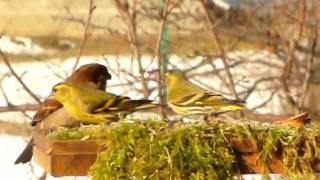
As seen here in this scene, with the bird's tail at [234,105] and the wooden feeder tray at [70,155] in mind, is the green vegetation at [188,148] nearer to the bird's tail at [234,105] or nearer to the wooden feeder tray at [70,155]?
the wooden feeder tray at [70,155]

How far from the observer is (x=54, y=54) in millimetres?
5953

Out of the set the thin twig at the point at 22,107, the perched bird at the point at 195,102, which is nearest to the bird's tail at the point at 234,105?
the perched bird at the point at 195,102

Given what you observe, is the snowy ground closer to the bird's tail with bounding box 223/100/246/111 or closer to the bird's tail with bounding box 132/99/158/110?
the bird's tail with bounding box 223/100/246/111

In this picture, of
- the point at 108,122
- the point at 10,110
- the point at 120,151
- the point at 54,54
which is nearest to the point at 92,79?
the point at 108,122

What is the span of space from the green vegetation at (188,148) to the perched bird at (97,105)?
0.22 meters

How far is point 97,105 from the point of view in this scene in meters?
2.62

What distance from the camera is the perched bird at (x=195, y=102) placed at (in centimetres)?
266

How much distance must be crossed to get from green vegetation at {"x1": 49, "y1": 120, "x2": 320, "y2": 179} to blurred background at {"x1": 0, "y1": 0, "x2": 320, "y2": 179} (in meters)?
3.14

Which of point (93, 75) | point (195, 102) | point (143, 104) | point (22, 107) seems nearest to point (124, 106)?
point (143, 104)

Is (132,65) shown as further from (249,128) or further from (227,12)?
(249,128)

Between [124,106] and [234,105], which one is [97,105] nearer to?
[124,106]

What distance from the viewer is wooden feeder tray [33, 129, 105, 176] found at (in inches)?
89.9

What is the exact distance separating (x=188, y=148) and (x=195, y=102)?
1.27 feet

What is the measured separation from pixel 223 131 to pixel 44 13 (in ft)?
12.6
